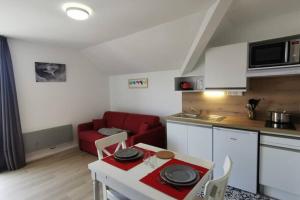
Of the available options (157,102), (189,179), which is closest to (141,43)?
(157,102)

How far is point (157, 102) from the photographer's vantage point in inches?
155

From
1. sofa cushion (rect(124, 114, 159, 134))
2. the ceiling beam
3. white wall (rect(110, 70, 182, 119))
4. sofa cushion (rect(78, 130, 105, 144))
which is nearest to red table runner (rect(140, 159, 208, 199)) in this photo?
the ceiling beam

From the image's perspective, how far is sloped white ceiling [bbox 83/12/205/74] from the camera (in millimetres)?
2592

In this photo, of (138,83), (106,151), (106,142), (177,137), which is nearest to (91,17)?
(106,142)

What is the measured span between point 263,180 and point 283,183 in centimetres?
20

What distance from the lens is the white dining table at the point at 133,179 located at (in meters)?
1.12

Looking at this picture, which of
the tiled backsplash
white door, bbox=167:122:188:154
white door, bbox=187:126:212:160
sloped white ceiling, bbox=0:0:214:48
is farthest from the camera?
white door, bbox=167:122:188:154

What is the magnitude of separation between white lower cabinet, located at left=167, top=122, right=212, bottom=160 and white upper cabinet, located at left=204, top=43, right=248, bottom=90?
719 millimetres

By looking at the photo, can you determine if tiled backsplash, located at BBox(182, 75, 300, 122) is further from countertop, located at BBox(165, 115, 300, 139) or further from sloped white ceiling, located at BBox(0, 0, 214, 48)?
sloped white ceiling, located at BBox(0, 0, 214, 48)

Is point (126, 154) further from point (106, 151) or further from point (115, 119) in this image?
point (115, 119)

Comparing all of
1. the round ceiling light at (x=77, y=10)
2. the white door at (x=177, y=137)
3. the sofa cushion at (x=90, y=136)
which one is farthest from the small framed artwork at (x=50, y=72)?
the white door at (x=177, y=137)

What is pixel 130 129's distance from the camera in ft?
12.7

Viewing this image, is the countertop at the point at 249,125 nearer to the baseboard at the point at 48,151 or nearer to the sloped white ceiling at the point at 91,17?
the sloped white ceiling at the point at 91,17

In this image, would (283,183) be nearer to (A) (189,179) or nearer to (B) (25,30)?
(A) (189,179)
